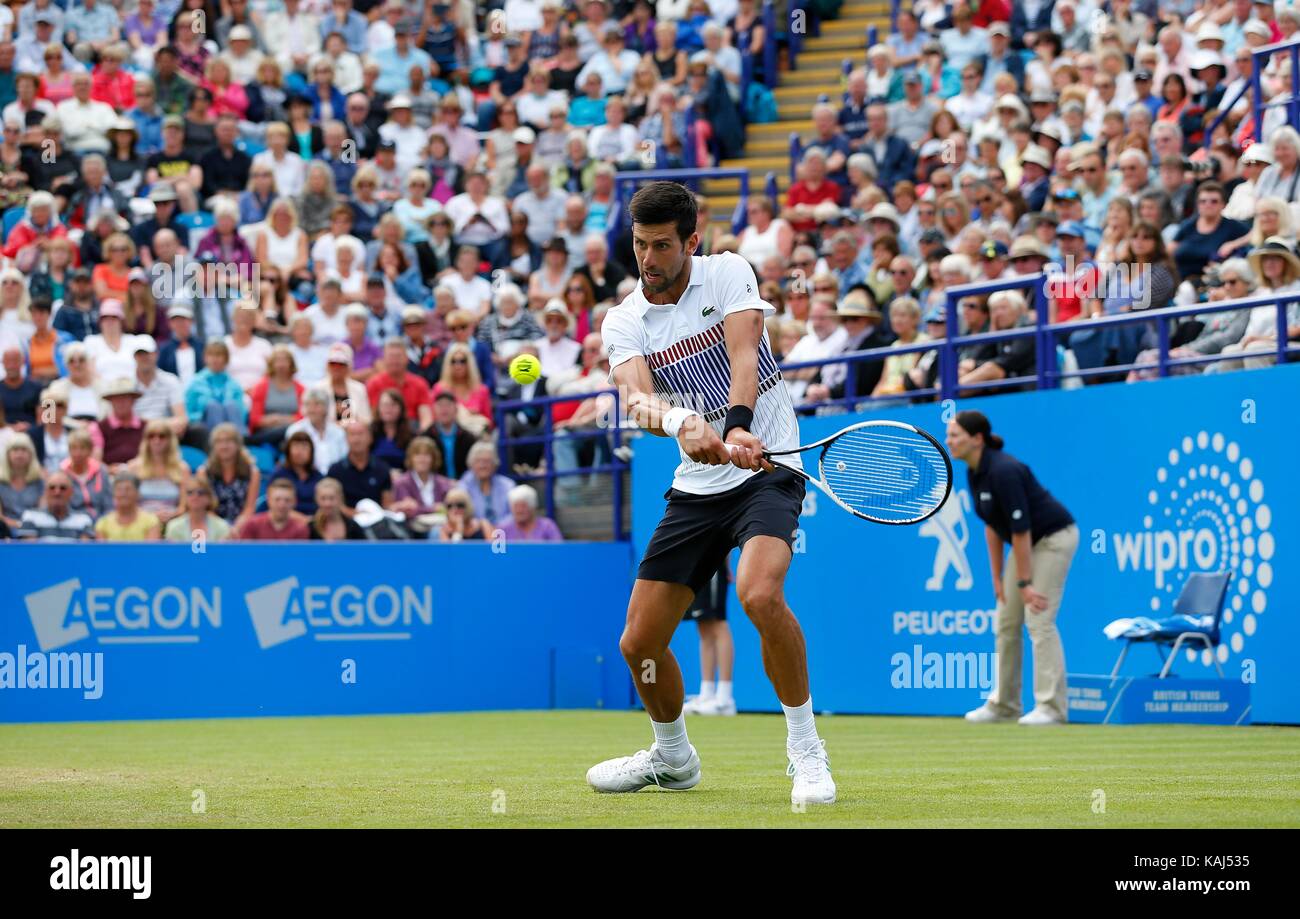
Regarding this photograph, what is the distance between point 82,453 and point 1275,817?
12.7 meters

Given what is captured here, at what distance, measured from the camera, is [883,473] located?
852 cm

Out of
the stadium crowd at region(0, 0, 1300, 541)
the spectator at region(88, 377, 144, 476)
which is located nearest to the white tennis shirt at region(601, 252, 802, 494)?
the stadium crowd at region(0, 0, 1300, 541)

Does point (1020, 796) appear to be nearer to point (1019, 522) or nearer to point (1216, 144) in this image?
point (1019, 522)

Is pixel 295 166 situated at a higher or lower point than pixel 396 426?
higher

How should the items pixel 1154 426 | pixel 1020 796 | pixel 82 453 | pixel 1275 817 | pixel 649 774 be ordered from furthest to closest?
1. pixel 82 453
2. pixel 1154 426
3. pixel 649 774
4. pixel 1020 796
5. pixel 1275 817

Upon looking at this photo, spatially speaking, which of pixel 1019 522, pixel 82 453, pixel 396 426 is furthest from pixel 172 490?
pixel 1019 522

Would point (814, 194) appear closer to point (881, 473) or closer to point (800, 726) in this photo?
point (881, 473)

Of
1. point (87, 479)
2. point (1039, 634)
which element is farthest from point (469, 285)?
point (1039, 634)

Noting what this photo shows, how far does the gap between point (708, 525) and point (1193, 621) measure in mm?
6269

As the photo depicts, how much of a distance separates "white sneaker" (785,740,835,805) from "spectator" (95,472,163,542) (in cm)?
1059

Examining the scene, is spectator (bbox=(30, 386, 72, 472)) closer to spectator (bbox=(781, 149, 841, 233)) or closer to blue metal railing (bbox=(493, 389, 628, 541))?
blue metal railing (bbox=(493, 389, 628, 541))

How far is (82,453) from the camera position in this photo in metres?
17.3

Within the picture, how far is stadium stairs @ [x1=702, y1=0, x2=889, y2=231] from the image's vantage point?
78.3 ft

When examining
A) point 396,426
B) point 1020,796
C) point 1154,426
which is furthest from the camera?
point 396,426
